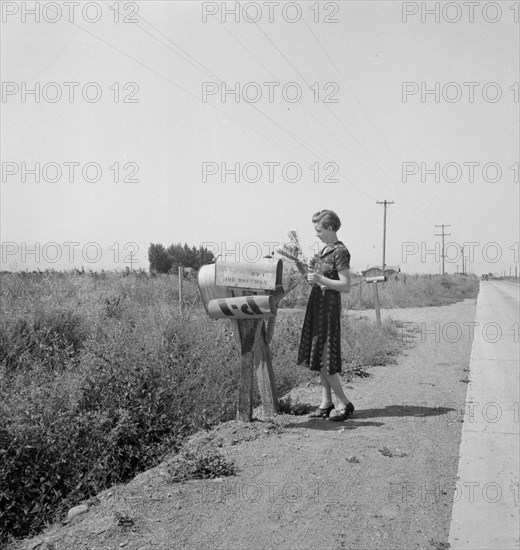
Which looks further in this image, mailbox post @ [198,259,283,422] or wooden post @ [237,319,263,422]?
wooden post @ [237,319,263,422]

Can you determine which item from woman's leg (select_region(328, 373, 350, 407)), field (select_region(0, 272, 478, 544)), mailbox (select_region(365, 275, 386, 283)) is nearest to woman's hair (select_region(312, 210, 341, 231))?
mailbox (select_region(365, 275, 386, 283))

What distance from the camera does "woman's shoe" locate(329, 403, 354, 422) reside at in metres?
5.52

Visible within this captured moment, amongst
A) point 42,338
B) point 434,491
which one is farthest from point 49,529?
point 42,338

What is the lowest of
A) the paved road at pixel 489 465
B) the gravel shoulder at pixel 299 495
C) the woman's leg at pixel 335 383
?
the paved road at pixel 489 465

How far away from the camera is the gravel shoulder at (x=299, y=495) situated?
10.8ft

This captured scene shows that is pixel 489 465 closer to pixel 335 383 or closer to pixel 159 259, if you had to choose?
pixel 335 383

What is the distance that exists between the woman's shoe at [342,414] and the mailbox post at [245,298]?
798mm

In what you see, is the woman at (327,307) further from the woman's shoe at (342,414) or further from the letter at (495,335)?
the letter at (495,335)

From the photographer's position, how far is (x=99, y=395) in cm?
566

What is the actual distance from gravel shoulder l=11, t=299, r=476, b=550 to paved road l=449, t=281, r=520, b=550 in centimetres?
10

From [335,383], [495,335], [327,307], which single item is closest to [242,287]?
[327,307]

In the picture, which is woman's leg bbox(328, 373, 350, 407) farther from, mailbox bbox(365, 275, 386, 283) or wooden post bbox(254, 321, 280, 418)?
mailbox bbox(365, 275, 386, 283)


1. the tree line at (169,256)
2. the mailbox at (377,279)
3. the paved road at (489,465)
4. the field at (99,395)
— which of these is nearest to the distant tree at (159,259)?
the tree line at (169,256)

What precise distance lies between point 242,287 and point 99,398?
5.99 feet
